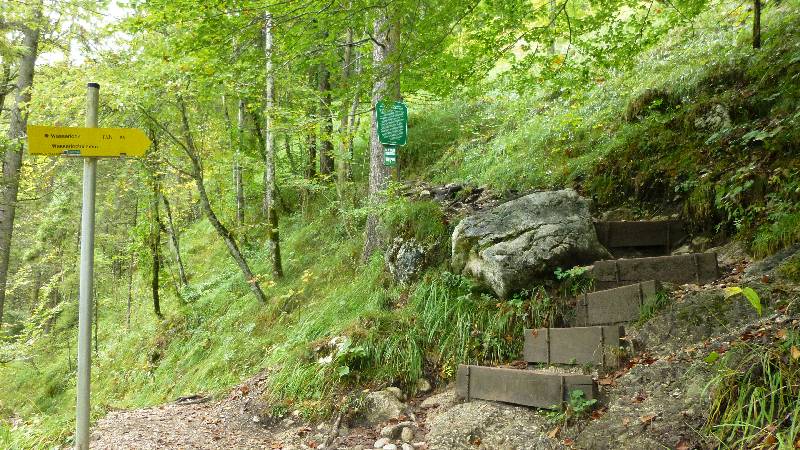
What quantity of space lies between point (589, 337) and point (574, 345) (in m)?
0.16

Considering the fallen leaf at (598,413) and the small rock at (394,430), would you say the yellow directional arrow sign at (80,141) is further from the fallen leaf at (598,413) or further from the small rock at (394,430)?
the fallen leaf at (598,413)

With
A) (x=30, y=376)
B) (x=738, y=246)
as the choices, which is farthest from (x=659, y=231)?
(x=30, y=376)

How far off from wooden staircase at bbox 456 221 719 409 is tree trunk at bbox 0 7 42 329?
6551mm

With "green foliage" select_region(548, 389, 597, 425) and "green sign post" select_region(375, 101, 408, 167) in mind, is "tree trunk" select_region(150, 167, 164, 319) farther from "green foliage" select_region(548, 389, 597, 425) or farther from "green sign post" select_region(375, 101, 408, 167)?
"green foliage" select_region(548, 389, 597, 425)

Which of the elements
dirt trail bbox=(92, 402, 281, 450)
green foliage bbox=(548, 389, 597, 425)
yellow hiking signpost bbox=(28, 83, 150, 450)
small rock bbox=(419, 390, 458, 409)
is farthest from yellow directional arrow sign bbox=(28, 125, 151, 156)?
green foliage bbox=(548, 389, 597, 425)

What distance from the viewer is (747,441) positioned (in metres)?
2.58

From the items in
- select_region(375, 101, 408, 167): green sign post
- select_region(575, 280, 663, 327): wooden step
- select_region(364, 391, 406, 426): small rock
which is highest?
select_region(375, 101, 408, 167): green sign post

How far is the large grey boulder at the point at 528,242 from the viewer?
495 cm

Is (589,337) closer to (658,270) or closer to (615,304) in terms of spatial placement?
(615,304)

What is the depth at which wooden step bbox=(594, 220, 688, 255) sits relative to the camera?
5309 mm

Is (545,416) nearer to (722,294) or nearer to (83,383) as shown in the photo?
(722,294)

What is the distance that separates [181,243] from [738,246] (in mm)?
15683

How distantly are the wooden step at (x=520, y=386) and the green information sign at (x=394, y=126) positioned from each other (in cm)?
348

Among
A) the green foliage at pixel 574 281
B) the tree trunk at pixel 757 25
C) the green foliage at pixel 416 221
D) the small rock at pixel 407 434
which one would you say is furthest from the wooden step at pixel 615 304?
the tree trunk at pixel 757 25
